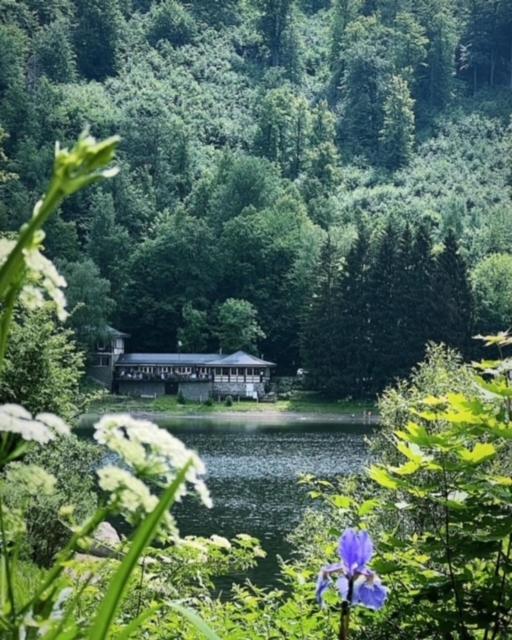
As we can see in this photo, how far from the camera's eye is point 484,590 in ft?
10.00

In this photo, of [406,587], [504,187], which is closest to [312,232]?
[504,187]

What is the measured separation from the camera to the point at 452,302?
64.7 m

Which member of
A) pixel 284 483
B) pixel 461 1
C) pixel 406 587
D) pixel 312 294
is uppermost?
pixel 461 1

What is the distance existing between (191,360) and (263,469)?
119 feet

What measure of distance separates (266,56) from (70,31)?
87.6 ft

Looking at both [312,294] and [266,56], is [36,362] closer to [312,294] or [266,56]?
[312,294]

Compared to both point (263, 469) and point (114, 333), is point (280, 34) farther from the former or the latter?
point (263, 469)

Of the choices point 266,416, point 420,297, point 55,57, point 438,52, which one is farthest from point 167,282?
point 438,52

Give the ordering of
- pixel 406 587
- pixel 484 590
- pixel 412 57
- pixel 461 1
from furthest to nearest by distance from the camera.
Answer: pixel 461 1 < pixel 412 57 < pixel 406 587 < pixel 484 590

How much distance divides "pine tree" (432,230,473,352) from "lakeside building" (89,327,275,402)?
1076cm

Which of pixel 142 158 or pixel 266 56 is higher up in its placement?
pixel 266 56

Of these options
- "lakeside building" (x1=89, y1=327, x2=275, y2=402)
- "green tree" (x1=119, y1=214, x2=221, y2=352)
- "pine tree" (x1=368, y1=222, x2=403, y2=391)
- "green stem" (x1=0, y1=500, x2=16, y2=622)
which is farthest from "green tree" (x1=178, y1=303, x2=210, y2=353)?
"green stem" (x1=0, y1=500, x2=16, y2=622)

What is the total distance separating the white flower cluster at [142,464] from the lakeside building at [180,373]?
65.0 m

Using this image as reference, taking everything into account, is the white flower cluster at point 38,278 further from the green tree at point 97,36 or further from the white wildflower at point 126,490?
the green tree at point 97,36
